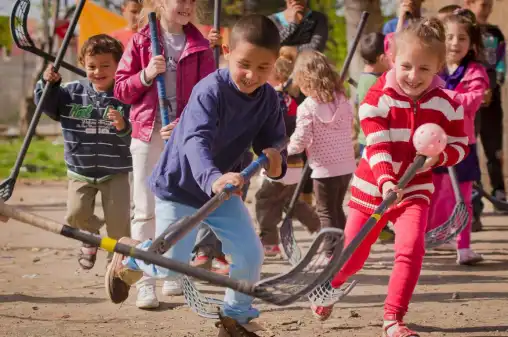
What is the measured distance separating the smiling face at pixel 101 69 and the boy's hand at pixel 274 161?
2.23 metres

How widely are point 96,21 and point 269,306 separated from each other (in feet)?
25.5

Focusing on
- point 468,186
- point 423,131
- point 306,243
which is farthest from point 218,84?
point 306,243

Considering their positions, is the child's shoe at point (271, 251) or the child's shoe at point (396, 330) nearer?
the child's shoe at point (396, 330)

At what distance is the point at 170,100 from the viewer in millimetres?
5703

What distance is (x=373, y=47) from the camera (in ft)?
24.5

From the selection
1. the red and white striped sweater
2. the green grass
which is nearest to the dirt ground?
the red and white striped sweater

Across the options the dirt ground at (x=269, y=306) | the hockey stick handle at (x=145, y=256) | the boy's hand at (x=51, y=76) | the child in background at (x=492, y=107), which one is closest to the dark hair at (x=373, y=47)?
the child in background at (x=492, y=107)

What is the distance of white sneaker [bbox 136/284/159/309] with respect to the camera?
5.55 metres

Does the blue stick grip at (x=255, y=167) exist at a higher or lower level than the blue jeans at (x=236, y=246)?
higher

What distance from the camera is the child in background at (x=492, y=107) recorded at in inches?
327

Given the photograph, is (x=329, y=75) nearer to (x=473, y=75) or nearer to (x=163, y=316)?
(x=473, y=75)

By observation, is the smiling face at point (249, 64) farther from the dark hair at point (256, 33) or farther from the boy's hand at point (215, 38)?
the boy's hand at point (215, 38)

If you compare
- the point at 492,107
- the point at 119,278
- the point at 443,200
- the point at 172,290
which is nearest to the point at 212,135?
the point at 119,278

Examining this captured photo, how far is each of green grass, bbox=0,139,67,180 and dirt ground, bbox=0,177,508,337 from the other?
683 cm
